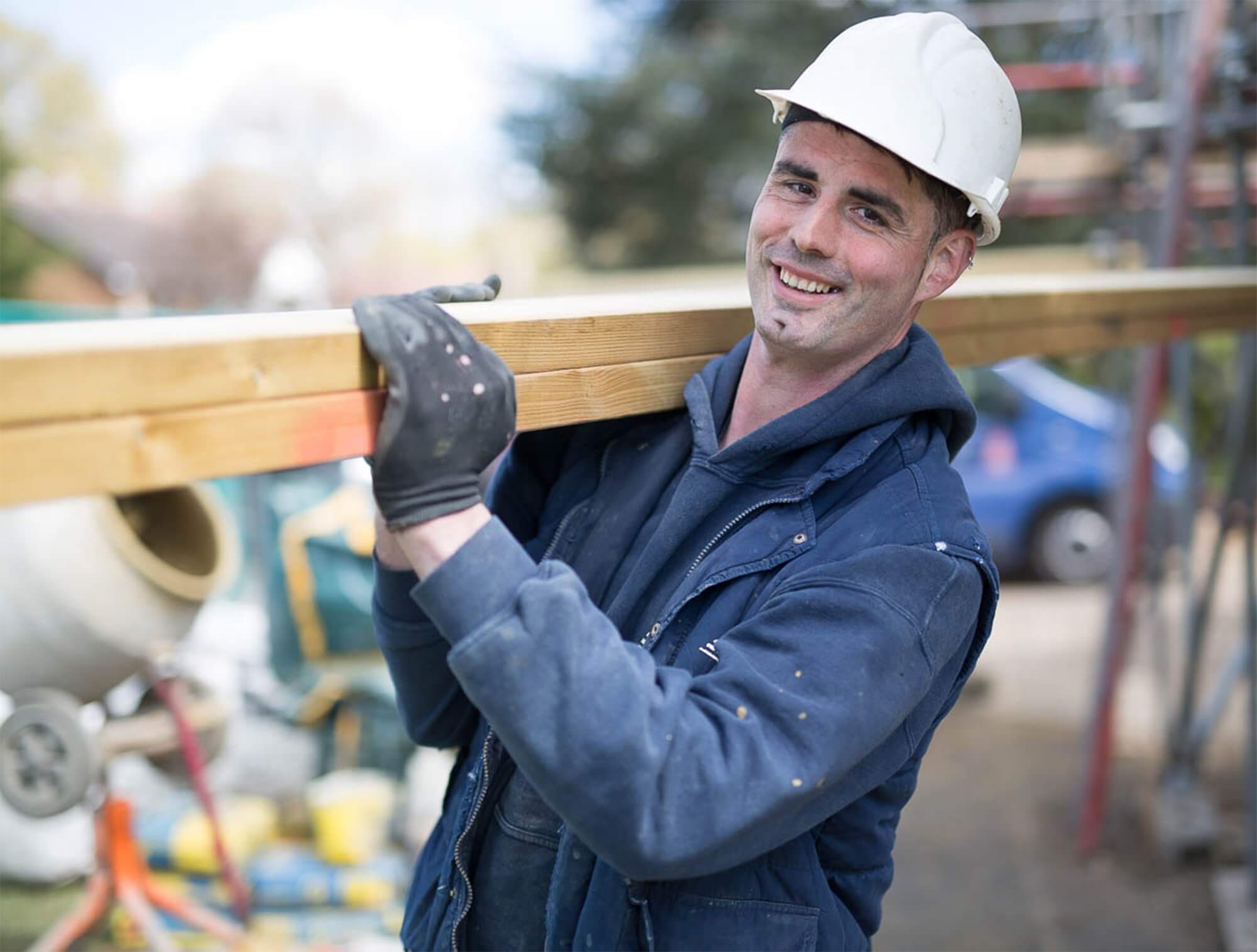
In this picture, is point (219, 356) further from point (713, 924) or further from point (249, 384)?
point (713, 924)

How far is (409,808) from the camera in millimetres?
4633

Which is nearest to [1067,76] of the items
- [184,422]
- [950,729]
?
[950,729]

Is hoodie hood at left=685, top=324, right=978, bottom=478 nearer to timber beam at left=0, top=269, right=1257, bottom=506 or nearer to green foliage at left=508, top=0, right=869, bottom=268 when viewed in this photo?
timber beam at left=0, top=269, right=1257, bottom=506

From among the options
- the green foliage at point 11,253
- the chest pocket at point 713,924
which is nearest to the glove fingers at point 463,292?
the chest pocket at point 713,924

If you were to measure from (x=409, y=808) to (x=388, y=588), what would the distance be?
308 cm

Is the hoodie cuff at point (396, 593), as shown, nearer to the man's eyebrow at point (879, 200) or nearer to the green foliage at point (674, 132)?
the man's eyebrow at point (879, 200)

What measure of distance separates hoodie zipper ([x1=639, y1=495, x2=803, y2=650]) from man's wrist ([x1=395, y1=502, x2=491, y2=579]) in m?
0.33

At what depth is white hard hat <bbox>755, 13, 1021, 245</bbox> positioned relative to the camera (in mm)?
1562

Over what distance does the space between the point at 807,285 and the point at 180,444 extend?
84 centimetres

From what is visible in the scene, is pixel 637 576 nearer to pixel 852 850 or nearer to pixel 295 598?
pixel 852 850

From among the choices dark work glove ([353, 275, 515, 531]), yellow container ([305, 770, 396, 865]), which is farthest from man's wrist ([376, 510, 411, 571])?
yellow container ([305, 770, 396, 865])

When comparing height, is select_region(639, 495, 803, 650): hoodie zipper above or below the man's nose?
below

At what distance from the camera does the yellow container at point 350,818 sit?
4.40 metres

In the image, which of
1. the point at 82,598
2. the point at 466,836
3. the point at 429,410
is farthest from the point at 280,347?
the point at 82,598
